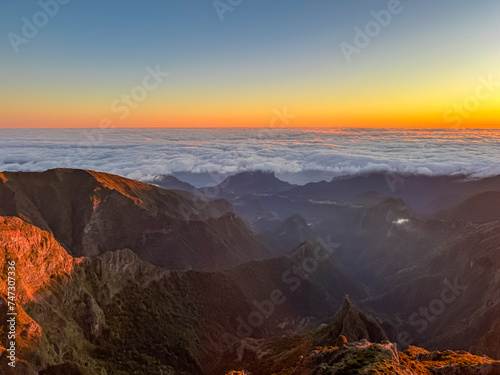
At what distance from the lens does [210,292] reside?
10094 centimetres

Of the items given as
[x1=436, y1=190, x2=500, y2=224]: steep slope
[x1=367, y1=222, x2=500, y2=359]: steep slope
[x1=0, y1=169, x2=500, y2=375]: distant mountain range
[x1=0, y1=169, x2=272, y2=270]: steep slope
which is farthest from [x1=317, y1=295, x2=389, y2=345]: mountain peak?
[x1=436, y1=190, x2=500, y2=224]: steep slope

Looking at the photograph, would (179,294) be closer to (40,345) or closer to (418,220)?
(40,345)

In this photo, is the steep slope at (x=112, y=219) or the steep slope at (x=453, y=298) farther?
the steep slope at (x=112, y=219)

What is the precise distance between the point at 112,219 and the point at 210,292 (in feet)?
182

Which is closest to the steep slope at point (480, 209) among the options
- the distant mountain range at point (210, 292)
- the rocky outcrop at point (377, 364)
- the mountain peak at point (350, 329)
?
the distant mountain range at point (210, 292)

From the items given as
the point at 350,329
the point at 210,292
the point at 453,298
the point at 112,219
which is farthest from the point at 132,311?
the point at 453,298

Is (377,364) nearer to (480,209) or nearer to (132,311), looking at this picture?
(132,311)

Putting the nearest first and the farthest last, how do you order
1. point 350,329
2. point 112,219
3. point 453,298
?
point 350,329 → point 453,298 → point 112,219

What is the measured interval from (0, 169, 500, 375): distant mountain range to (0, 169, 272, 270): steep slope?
61 cm

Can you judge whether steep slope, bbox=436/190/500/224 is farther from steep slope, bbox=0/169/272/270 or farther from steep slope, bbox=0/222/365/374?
steep slope, bbox=0/169/272/270

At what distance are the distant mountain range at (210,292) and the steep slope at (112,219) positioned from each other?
2.02ft

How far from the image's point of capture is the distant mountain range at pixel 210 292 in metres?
54.7

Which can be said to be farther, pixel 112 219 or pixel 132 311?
pixel 112 219

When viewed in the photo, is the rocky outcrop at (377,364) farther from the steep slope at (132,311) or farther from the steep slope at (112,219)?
the steep slope at (112,219)
